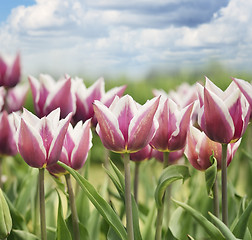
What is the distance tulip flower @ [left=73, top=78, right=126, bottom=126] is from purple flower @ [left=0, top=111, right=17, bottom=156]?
149 mm

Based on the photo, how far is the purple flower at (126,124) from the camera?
67 centimetres

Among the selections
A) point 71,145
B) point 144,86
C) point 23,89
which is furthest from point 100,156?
point 71,145

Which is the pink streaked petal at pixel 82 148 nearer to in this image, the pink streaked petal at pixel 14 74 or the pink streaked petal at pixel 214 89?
the pink streaked petal at pixel 214 89

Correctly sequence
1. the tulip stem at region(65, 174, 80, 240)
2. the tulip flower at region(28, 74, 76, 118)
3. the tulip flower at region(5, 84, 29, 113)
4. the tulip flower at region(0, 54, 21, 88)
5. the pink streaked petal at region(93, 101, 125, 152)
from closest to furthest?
1. the pink streaked petal at region(93, 101, 125, 152)
2. the tulip stem at region(65, 174, 80, 240)
3. the tulip flower at region(28, 74, 76, 118)
4. the tulip flower at region(0, 54, 21, 88)
5. the tulip flower at region(5, 84, 29, 113)

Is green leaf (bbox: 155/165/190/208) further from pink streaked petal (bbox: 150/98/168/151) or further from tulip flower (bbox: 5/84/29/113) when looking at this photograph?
tulip flower (bbox: 5/84/29/113)

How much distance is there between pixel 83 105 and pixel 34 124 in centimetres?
30

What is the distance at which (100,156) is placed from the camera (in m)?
3.98

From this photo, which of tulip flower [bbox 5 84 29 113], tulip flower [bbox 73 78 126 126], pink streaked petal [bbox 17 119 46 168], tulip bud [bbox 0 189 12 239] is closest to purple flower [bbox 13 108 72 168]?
pink streaked petal [bbox 17 119 46 168]

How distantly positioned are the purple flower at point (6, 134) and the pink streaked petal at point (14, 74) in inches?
9.4

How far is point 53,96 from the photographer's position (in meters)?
0.99

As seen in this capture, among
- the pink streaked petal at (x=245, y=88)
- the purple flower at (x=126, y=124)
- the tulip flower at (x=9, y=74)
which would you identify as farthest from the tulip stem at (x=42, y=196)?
the tulip flower at (x=9, y=74)

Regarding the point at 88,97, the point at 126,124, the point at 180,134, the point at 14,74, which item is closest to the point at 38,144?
the point at 126,124

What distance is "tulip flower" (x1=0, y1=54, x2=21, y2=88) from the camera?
1.30 meters

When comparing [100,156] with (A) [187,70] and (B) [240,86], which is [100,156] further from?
(B) [240,86]
